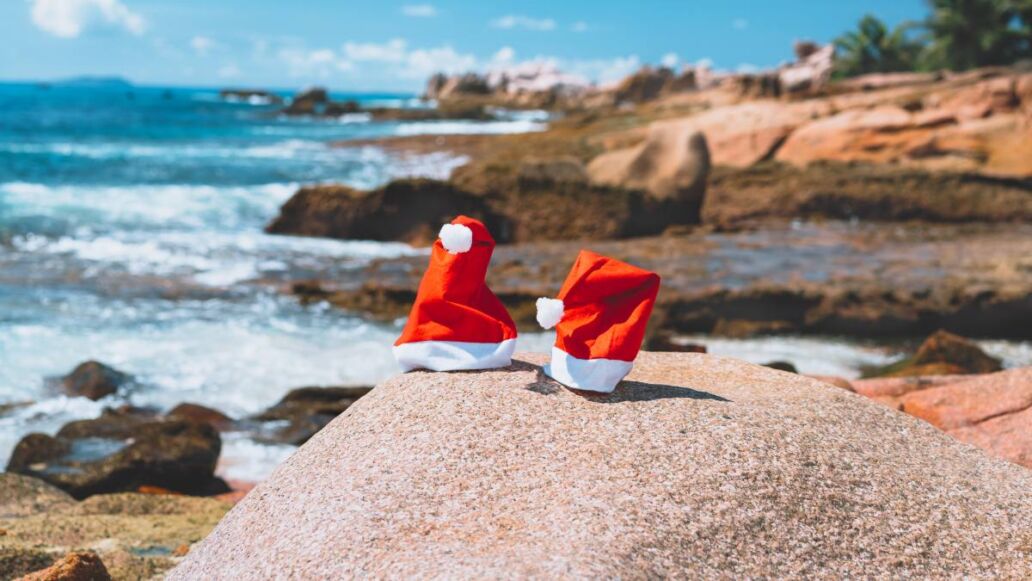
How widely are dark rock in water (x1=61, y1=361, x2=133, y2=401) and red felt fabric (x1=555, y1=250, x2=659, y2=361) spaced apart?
5.92 metres

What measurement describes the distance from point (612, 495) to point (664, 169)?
13415mm

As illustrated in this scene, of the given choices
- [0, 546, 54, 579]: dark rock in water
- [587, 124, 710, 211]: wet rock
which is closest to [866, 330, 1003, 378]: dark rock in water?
[0, 546, 54, 579]: dark rock in water

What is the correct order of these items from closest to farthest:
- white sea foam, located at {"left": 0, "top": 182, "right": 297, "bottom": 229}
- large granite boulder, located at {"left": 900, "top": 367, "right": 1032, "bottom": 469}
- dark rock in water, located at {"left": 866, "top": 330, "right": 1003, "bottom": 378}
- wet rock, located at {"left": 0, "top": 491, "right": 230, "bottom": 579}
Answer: wet rock, located at {"left": 0, "top": 491, "right": 230, "bottom": 579}, large granite boulder, located at {"left": 900, "top": 367, "right": 1032, "bottom": 469}, dark rock in water, located at {"left": 866, "top": 330, "right": 1003, "bottom": 378}, white sea foam, located at {"left": 0, "top": 182, "right": 297, "bottom": 229}

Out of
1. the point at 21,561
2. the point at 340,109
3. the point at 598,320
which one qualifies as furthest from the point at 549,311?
the point at 340,109

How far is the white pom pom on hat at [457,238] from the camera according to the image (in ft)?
14.2

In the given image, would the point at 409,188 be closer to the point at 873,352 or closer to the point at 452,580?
the point at 873,352

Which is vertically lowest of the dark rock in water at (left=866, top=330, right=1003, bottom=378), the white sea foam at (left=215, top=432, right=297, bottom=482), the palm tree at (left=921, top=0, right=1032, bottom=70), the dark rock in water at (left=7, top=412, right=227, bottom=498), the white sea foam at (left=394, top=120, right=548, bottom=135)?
the white sea foam at (left=394, top=120, right=548, bottom=135)

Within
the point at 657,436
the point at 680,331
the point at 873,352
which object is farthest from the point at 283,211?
the point at 657,436

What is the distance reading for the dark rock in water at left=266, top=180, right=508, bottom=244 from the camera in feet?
53.1

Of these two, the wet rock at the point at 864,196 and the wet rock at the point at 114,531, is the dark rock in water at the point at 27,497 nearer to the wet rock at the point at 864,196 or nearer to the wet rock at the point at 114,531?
the wet rock at the point at 114,531

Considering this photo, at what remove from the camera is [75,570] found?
382 cm

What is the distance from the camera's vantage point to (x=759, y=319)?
11047 mm

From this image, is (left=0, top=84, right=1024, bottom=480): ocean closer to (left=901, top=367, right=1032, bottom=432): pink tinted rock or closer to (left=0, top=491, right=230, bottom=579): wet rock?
(left=0, top=491, right=230, bottom=579): wet rock

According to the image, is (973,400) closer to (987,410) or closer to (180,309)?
(987,410)
